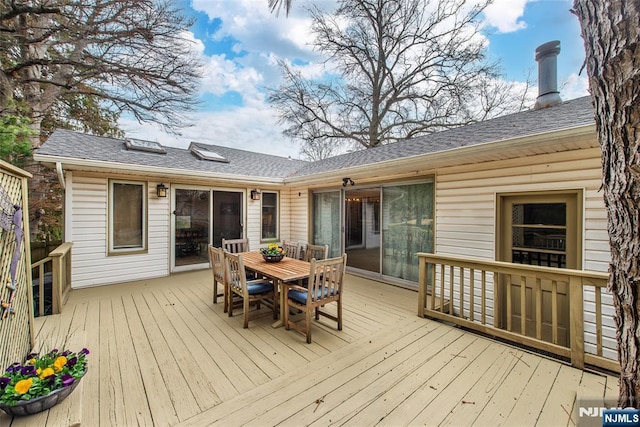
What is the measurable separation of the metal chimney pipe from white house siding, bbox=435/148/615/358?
6.61ft

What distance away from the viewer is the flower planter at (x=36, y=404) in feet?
4.52

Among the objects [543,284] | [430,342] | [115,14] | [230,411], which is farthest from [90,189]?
[543,284]

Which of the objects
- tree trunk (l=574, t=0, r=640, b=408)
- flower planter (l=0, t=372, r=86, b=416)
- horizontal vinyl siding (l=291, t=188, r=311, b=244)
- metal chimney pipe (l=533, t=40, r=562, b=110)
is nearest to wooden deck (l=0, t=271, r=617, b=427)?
flower planter (l=0, t=372, r=86, b=416)

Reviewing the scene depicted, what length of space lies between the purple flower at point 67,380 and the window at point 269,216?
5.63 m

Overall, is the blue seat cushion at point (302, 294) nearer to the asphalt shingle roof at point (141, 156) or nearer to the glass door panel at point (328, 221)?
the glass door panel at point (328, 221)

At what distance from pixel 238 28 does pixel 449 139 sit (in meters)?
5.27

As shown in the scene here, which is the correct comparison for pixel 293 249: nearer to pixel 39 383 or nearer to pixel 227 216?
pixel 227 216

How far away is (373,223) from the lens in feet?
18.3

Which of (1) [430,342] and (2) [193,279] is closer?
(1) [430,342]

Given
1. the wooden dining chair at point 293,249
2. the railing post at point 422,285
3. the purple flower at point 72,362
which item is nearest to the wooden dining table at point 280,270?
the wooden dining chair at point 293,249

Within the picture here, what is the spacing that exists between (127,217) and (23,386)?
4.64 metres

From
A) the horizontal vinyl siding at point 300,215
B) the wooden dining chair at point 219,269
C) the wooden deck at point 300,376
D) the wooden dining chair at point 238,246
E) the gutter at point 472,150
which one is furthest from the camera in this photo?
the horizontal vinyl siding at point 300,215

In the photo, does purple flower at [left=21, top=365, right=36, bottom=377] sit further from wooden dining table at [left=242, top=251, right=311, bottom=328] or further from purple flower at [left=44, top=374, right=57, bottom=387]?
wooden dining table at [left=242, top=251, right=311, bottom=328]

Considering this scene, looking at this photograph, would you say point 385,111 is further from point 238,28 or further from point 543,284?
point 543,284
